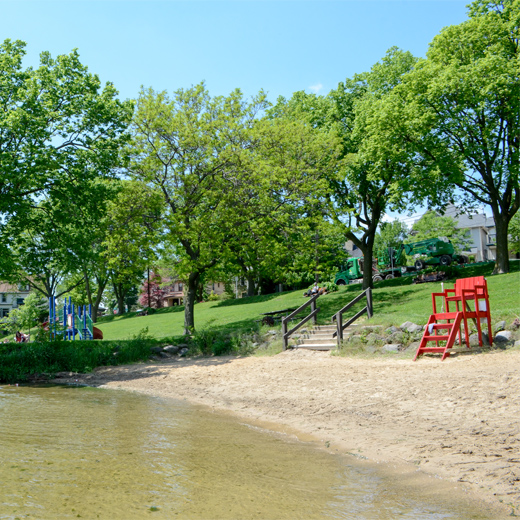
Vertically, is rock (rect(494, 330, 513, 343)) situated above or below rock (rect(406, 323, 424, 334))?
below

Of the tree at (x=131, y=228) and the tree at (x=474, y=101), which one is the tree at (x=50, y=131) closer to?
the tree at (x=131, y=228)

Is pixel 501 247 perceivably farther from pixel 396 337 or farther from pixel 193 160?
pixel 193 160

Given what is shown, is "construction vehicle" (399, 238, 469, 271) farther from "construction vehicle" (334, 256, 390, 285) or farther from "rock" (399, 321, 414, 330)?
"rock" (399, 321, 414, 330)

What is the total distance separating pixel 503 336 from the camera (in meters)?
13.9

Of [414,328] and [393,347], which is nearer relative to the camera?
[393,347]

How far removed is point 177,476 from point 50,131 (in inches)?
701

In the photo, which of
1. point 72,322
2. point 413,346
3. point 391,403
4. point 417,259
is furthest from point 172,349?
point 417,259

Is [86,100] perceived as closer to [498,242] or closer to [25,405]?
[25,405]

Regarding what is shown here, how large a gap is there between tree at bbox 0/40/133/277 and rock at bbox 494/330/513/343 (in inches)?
624

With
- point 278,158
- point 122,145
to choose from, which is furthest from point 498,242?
point 122,145

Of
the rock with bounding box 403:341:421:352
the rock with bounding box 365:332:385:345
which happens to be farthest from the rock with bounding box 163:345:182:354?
the rock with bounding box 403:341:421:352

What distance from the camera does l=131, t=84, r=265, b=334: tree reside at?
22.6 m

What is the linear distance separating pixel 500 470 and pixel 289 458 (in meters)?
2.96

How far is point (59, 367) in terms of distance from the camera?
20.3 m
